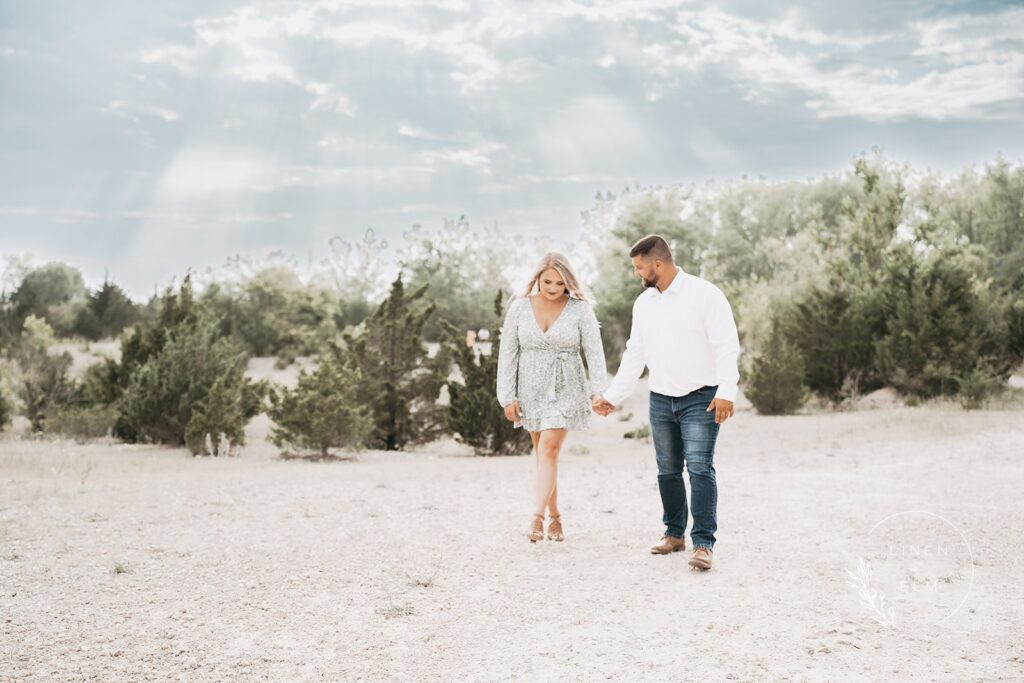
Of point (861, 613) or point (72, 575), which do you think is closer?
point (861, 613)

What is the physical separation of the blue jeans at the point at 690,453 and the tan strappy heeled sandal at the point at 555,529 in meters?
0.87

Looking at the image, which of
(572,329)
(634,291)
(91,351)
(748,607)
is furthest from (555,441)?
(634,291)

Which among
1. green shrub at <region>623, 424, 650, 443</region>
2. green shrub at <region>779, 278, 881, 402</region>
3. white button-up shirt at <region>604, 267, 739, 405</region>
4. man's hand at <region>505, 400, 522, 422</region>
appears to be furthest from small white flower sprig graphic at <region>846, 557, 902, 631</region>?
green shrub at <region>779, 278, 881, 402</region>

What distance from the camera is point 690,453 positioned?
5688 millimetres

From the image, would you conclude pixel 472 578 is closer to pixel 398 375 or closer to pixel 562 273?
pixel 562 273

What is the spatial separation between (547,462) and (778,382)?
11821 mm

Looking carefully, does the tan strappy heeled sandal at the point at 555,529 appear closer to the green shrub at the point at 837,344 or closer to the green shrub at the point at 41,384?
the green shrub at the point at 41,384

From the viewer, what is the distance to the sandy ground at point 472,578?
425cm

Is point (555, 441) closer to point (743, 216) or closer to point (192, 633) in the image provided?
point (192, 633)

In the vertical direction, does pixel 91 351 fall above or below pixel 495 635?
above

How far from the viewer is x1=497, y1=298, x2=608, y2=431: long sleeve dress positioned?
6.30m

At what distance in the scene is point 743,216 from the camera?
51750mm

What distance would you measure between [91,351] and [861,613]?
27523mm

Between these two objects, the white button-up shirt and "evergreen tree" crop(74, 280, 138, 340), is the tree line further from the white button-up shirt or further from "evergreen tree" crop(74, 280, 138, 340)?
the white button-up shirt
